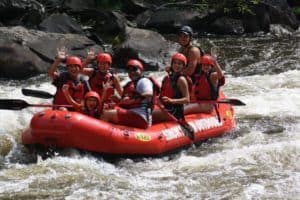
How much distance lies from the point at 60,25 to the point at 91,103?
7171mm

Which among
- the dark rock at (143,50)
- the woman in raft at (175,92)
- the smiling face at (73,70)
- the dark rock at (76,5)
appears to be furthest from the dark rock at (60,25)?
the woman in raft at (175,92)

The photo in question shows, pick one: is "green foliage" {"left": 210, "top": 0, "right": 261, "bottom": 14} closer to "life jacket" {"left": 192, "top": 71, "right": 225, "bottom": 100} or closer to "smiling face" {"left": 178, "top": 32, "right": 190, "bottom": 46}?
"smiling face" {"left": 178, "top": 32, "right": 190, "bottom": 46}

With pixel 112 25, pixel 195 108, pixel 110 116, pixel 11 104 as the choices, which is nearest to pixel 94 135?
pixel 110 116

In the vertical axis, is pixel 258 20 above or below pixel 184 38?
below

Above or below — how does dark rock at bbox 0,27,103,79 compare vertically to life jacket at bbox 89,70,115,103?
below

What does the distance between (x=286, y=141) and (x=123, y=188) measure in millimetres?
2499

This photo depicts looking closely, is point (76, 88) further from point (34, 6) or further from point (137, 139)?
point (34, 6)

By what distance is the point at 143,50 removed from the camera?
40.8 ft

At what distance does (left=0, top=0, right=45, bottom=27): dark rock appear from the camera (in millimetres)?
14844

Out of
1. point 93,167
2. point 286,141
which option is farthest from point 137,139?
point 286,141

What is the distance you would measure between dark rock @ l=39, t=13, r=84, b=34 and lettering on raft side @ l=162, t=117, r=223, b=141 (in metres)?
6.67

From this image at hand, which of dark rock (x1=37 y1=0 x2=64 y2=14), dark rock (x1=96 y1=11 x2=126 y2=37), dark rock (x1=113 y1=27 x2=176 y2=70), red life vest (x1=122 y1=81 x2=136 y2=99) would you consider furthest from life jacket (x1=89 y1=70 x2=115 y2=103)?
dark rock (x1=37 y1=0 x2=64 y2=14)

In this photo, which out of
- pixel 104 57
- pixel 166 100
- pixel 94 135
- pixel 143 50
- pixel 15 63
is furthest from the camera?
pixel 143 50

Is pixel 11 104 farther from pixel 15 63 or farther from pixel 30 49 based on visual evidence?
pixel 30 49
